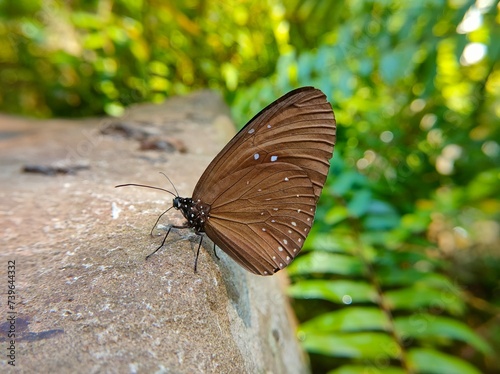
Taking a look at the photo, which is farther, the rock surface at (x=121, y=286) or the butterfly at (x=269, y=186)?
the butterfly at (x=269, y=186)

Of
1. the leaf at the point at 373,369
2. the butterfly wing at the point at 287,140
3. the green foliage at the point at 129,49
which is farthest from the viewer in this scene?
the green foliage at the point at 129,49

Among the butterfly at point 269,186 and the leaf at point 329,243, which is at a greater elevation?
the butterfly at point 269,186

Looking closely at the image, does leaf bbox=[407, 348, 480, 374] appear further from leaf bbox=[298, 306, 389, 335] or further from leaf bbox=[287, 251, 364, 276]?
leaf bbox=[287, 251, 364, 276]

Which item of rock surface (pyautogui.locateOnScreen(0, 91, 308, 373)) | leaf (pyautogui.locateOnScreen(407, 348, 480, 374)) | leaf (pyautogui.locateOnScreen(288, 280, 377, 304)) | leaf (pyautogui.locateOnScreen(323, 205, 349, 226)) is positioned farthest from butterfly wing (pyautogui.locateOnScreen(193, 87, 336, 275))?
leaf (pyautogui.locateOnScreen(407, 348, 480, 374))

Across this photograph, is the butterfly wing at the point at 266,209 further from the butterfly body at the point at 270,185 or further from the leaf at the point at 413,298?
the leaf at the point at 413,298

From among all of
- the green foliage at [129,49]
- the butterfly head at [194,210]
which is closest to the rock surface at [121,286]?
the butterfly head at [194,210]

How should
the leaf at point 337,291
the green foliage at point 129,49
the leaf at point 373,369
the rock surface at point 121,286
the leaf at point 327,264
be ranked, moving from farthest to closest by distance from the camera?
1. the green foliage at point 129,49
2. the leaf at point 327,264
3. the leaf at point 337,291
4. the leaf at point 373,369
5. the rock surface at point 121,286

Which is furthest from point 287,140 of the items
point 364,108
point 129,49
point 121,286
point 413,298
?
point 129,49
